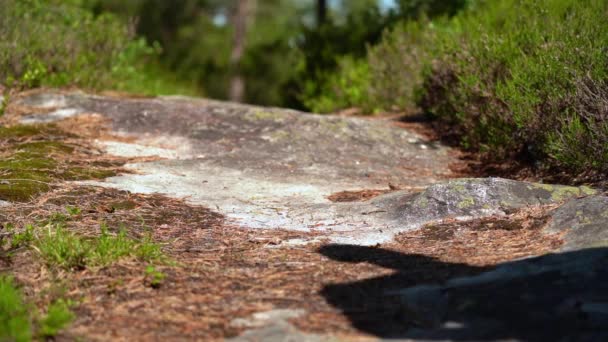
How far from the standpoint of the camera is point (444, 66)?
8.63 meters

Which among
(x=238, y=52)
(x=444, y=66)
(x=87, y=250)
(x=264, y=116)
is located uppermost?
(x=444, y=66)

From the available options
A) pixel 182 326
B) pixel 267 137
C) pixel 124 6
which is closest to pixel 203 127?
pixel 267 137

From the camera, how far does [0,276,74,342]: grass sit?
123 inches

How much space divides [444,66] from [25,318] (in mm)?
6248

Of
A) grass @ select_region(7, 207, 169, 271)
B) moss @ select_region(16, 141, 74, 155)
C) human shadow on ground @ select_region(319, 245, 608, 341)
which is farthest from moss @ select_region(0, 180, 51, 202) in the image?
human shadow on ground @ select_region(319, 245, 608, 341)

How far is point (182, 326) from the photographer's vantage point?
3.40 m

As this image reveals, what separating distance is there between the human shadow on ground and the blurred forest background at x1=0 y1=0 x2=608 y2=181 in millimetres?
2217

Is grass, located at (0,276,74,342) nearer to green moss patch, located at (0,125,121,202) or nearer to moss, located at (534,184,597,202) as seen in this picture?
green moss patch, located at (0,125,121,202)

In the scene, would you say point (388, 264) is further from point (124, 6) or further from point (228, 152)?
point (124, 6)

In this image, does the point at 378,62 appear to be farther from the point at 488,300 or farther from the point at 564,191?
the point at 488,300

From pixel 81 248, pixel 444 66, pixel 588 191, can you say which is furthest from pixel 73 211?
pixel 444 66

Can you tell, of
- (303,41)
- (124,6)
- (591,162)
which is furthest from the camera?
(124,6)

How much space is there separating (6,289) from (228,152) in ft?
13.0

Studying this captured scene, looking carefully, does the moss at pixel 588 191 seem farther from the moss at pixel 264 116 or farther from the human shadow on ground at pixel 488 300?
the moss at pixel 264 116
